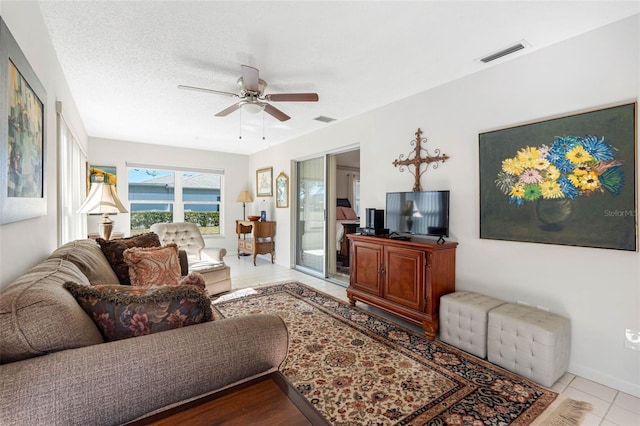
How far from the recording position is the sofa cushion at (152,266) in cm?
238

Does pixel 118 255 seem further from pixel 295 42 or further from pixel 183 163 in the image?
pixel 183 163

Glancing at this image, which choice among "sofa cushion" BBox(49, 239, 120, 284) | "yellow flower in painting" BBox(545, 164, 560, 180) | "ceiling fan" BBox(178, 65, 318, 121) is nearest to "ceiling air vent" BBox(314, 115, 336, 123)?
"ceiling fan" BBox(178, 65, 318, 121)

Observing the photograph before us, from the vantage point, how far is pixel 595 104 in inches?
84.8

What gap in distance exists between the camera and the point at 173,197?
662 cm

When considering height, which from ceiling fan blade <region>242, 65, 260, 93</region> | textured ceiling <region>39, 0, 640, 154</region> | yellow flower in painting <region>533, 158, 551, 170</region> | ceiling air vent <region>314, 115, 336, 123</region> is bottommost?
yellow flower in painting <region>533, 158, 551, 170</region>

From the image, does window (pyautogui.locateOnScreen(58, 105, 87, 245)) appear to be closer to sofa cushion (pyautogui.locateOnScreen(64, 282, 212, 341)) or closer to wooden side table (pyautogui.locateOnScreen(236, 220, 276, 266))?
sofa cushion (pyautogui.locateOnScreen(64, 282, 212, 341))

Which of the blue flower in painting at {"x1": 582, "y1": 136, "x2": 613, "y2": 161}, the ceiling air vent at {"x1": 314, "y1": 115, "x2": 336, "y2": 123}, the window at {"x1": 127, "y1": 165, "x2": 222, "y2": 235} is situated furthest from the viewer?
the window at {"x1": 127, "y1": 165, "x2": 222, "y2": 235}

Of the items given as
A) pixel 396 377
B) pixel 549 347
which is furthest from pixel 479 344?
pixel 396 377

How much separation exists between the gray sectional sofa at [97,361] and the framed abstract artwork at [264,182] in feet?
17.6

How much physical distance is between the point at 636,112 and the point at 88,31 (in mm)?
3998

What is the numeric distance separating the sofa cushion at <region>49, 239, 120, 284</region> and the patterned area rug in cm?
144

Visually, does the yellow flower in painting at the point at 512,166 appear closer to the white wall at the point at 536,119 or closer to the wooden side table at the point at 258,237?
the white wall at the point at 536,119

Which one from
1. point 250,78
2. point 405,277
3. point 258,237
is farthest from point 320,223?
point 250,78

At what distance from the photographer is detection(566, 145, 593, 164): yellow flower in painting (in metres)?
2.17
